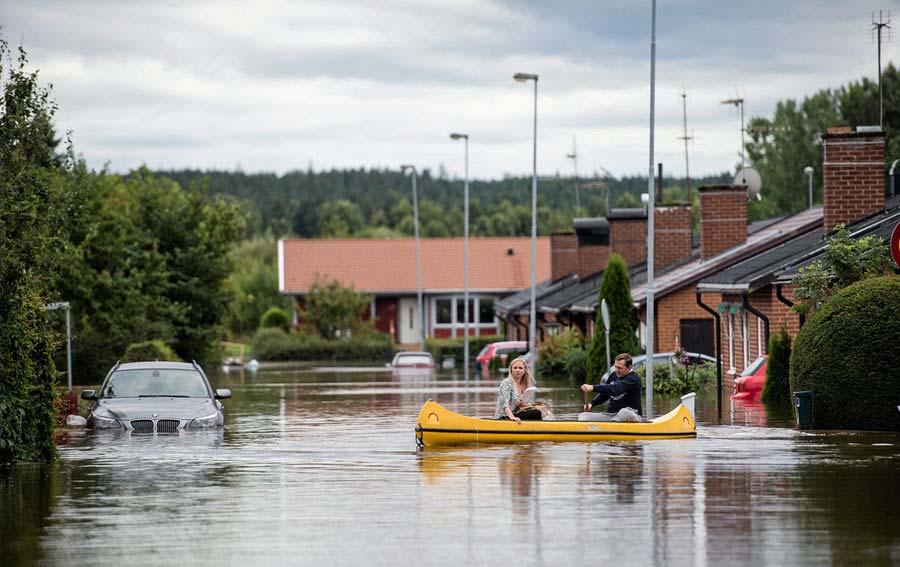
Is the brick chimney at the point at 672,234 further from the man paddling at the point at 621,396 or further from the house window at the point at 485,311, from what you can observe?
the house window at the point at 485,311

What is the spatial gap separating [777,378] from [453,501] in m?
17.3

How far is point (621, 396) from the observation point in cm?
2300

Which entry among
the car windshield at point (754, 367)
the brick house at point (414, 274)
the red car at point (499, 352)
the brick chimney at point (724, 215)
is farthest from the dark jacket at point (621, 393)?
the brick house at point (414, 274)

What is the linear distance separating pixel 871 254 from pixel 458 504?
13.3 m

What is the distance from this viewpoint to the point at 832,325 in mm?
23688

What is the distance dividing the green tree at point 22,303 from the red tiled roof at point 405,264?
73.6 metres

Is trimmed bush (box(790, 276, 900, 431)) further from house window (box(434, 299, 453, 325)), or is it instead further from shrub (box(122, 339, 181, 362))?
house window (box(434, 299, 453, 325))

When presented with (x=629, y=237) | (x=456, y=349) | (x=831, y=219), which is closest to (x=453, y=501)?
(x=831, y=219)

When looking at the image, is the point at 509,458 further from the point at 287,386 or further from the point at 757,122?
the point at 757,122

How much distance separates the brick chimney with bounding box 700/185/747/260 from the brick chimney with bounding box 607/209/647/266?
11396 millimetres

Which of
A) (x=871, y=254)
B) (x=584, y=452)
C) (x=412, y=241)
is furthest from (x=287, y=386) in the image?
(x=412, y=241)

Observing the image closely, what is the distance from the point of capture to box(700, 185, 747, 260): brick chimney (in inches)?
1836

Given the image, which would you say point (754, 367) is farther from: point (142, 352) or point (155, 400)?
point (142, 352)

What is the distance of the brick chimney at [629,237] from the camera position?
58.4 m
